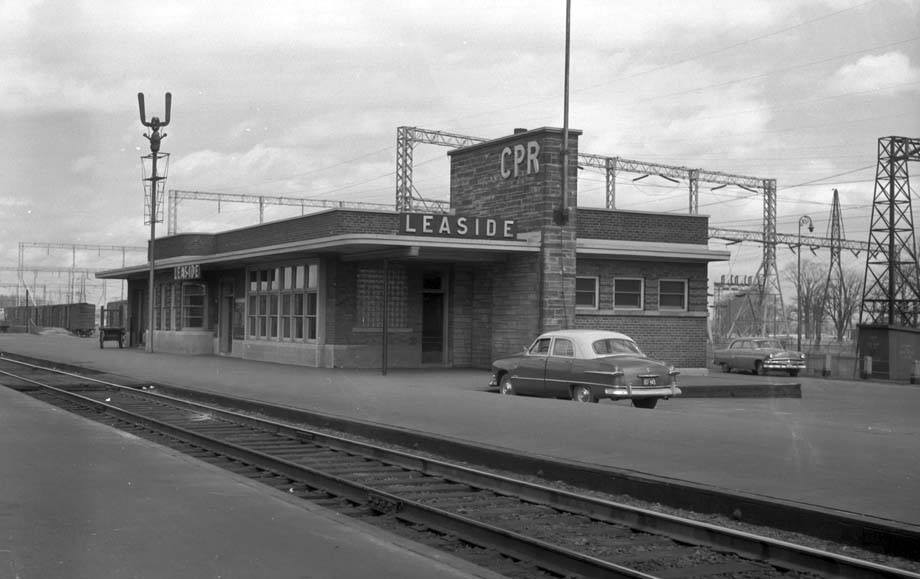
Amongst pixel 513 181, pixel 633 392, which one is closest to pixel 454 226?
pixel 513 181

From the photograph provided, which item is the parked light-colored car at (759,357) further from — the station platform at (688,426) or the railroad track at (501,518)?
the railroad track at (501,518)

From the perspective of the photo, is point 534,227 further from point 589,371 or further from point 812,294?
point 812,294

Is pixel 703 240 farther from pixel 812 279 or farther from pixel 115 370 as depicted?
pixel 812 279

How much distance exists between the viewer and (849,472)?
32.2ft

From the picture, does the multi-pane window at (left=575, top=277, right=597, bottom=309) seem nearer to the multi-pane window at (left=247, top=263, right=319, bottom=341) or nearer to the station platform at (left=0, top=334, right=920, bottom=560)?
the station platform at (left=0, top=334, right=920, bottom=560)

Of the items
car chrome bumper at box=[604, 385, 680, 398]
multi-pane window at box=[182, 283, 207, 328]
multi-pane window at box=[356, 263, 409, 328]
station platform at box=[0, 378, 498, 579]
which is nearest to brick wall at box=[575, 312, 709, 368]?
multi-pane window at box=[356, 263, 409, 328]

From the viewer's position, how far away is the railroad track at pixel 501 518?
694 cm

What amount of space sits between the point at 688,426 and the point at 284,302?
19.6 m

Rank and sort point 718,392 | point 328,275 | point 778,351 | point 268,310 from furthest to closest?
point 778,351 < point 268,310 < point 328,275 < point 718,392

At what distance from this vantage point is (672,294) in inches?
1158

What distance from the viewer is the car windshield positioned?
1834 cm

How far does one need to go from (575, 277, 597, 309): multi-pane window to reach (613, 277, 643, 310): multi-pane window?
0.65 m

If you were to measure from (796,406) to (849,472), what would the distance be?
12.1 m

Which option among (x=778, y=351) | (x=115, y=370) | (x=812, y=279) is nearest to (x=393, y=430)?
(x=115, y=370)
